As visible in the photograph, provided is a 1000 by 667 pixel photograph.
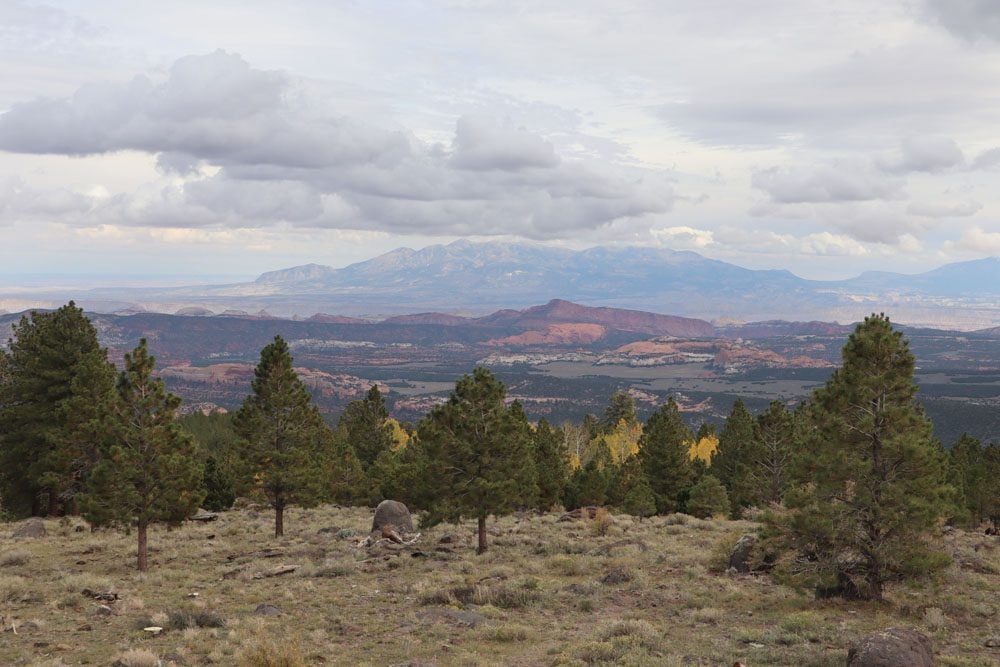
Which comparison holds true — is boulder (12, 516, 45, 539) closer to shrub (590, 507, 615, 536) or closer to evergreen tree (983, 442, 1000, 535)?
shrub (590, 507, 615, 536)

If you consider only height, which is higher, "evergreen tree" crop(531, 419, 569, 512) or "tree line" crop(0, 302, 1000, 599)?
"tree line" crop(0, 302, 1000, 599)

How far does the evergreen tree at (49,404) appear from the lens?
3856 cm

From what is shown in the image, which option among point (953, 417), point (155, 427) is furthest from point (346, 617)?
point (953, 417)

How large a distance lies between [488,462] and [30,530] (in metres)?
24.7

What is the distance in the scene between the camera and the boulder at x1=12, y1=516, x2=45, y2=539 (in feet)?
121

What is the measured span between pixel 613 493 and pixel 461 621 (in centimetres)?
3874

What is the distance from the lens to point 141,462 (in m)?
29.3

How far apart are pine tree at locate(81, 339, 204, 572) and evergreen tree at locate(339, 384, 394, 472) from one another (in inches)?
1689

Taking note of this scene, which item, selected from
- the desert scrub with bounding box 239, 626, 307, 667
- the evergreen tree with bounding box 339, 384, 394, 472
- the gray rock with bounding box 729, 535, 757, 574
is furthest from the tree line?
the desert scrub with bounding box 239, 626, 307, 667

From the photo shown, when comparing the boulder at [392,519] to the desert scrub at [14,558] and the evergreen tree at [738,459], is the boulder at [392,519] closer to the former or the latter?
the desert scrub at [14,558]

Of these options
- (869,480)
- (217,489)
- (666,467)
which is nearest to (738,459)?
(666,467)

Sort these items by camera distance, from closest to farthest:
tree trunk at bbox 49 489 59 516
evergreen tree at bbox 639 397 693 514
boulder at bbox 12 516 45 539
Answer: boulder at bbox 12 516 45 539 < tree trunk at bbox 49 489 59 516 < evergreen tree at bbox 639 397 693 514

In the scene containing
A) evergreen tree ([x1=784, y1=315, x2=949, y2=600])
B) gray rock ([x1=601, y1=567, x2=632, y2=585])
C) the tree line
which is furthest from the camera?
gray rock ([x1=601, y1=567, x2=632, y2=585])

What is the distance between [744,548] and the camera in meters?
30.0
